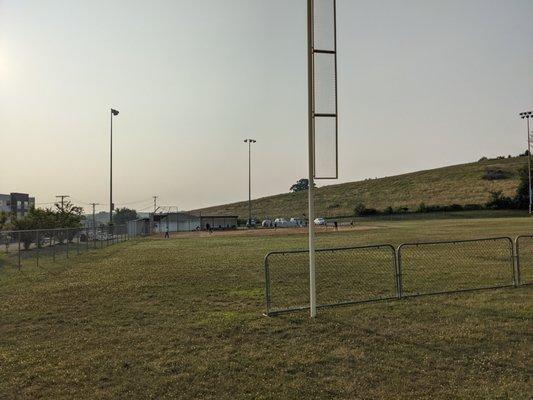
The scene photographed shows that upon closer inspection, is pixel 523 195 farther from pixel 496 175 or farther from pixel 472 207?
pixel 496 175

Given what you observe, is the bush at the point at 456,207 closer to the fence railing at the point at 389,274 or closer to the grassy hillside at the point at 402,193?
the grassy hillside at the point at 402,193

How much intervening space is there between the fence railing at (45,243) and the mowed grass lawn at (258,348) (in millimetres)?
10492

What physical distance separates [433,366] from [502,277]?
6797 millimetres

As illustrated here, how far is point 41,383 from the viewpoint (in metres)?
5.11

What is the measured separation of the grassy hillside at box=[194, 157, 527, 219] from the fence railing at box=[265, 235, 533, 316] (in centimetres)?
7833

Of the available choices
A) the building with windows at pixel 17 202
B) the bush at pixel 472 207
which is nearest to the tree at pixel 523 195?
the bush at pixel 472 207

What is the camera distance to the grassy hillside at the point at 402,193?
330 feet

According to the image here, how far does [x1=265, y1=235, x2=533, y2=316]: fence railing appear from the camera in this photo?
9297 millimetres

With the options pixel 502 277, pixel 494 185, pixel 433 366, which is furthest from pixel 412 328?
pixel 494 185

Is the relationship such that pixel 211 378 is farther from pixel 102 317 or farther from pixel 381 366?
pixel 102 317

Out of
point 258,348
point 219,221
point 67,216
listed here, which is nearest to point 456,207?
point 219,221

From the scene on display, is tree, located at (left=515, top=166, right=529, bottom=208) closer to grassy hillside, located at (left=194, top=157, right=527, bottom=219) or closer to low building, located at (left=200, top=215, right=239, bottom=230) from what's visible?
grassy hillside, located at (left=194, top=157, right=527, bottom=219)

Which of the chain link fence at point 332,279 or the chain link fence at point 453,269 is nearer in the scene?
the chain link fence at point 332,279

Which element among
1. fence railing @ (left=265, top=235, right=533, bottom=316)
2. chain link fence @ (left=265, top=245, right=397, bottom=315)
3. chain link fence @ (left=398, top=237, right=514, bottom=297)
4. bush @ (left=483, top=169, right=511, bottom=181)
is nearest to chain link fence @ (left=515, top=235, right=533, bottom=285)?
fence railing @ (left=265, top=235, right=533, bottom=316)
